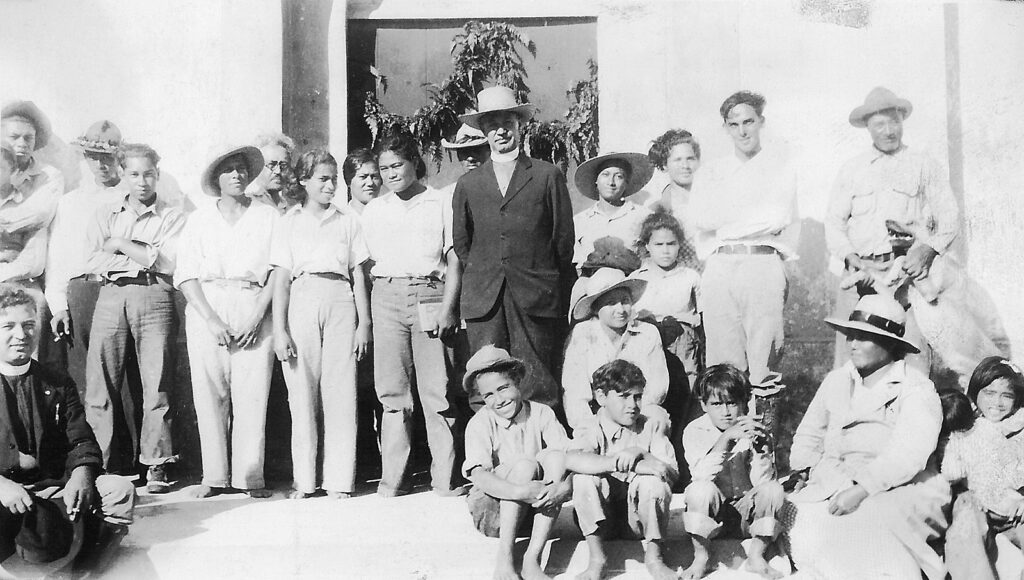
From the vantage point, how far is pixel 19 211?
5047 mm

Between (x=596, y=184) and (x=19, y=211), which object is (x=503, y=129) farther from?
(x=19, y=211)

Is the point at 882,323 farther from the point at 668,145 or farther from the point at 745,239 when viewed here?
the point at 668,145

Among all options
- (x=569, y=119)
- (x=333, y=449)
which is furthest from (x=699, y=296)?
(x=333, y=449)

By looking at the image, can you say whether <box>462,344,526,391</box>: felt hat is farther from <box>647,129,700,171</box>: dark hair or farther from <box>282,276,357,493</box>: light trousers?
<box>647,129,700,171</box>: dark hair

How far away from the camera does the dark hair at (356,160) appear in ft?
16.3

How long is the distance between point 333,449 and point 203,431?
65cm

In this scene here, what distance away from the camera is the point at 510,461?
4.27 meters

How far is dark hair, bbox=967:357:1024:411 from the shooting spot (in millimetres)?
4672

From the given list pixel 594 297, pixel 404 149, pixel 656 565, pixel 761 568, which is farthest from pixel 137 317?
pixel 761 568

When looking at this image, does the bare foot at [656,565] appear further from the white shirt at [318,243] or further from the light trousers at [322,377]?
the white shirt at [318,243]

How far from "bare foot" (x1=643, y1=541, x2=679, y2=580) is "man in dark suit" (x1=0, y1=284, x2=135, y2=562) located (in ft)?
7.52

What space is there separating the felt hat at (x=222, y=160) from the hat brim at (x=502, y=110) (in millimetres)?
1048

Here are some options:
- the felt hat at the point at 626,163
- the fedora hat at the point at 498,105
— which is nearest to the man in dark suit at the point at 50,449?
the fedora hat at the point at 498,105

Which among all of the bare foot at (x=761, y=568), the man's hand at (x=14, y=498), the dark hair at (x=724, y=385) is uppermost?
the dark hair at (x=724, y=385)
